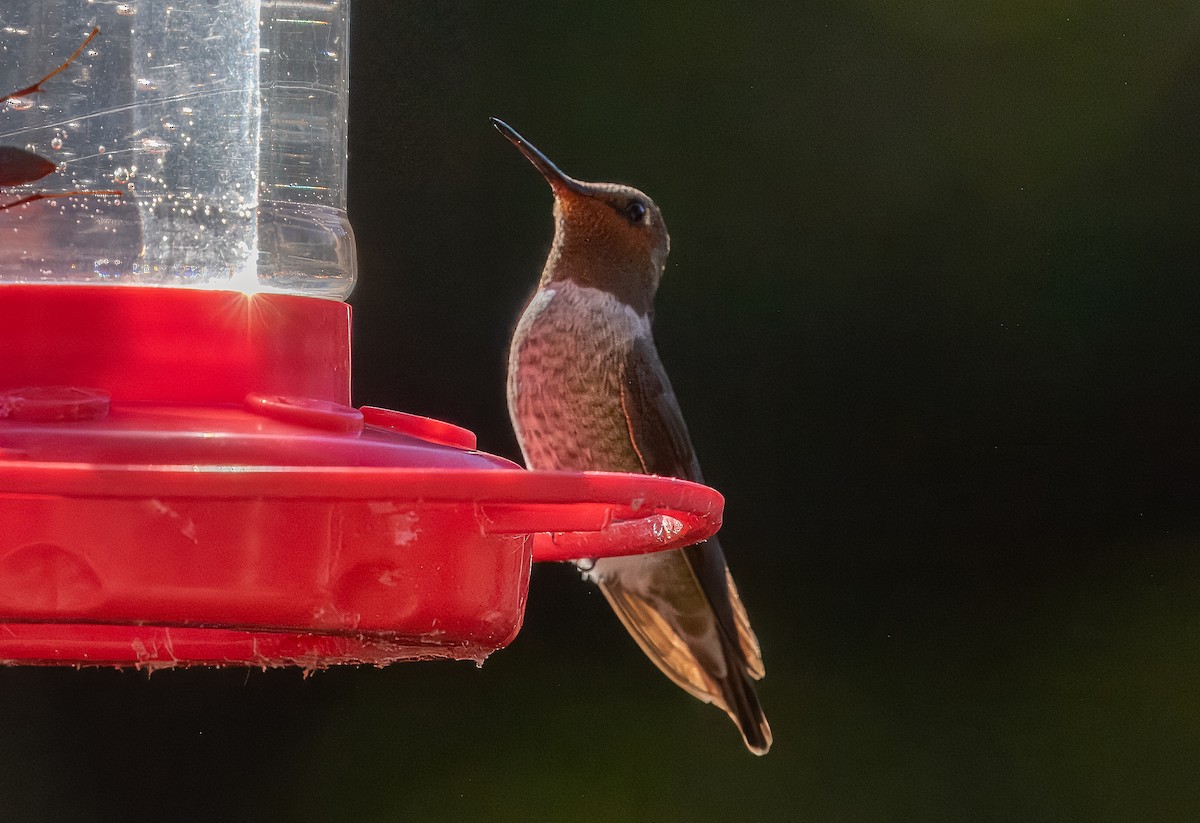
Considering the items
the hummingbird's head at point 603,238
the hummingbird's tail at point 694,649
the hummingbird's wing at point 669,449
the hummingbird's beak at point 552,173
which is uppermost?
the hummingbird's beak at point 552,173

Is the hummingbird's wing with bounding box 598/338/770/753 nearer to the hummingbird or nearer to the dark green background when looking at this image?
the hummingbird

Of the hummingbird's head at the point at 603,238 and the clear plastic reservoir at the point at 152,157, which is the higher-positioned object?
the clear plastic reservoir at the point at 152,157

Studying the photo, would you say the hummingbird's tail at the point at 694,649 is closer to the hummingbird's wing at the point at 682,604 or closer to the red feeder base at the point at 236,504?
the hummingbird's wing at the point at 682,604

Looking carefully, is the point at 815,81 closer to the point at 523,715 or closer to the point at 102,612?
the point at 523,715

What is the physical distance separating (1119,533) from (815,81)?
1.94 metres

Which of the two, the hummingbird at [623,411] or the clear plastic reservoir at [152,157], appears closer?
the clear plastic reservoir at [152,157]

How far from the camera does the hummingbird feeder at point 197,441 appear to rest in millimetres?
1592

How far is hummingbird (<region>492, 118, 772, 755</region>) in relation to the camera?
3.74m

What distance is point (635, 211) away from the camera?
4.00m

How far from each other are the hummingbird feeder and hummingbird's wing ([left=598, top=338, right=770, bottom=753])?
1.38 metres

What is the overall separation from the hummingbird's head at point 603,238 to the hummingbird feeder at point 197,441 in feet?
4.40

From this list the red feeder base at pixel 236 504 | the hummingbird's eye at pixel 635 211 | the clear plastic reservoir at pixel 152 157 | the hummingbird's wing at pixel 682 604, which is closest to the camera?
the red feeder base at pixel 236 504

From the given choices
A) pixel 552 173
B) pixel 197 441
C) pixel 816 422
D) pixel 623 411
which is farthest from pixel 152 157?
pixel 816 422

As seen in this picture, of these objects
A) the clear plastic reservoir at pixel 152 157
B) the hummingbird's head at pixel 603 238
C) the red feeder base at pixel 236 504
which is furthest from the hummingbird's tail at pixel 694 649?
the red feeder base at pixel 236 504
